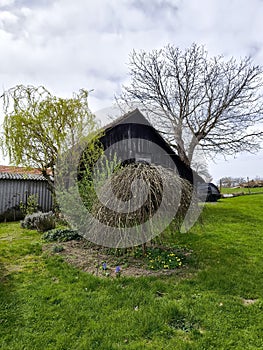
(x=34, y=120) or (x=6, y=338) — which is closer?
(x=6, y=338)

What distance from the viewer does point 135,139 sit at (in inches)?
428

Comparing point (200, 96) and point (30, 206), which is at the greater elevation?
point (200, 96)

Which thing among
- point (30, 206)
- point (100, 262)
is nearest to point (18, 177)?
point (30, 206)

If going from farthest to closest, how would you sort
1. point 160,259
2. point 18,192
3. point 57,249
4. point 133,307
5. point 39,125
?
point 18,192 → point 39,125 → point 57,249 → point 160,259 → point 133,307

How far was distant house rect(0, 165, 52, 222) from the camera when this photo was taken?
9688 millimetres

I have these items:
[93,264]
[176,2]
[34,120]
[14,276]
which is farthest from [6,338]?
[176,2]

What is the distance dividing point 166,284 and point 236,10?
6.87 meters

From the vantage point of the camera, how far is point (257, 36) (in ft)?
25.7

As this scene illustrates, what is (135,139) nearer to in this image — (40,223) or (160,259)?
(40,223)

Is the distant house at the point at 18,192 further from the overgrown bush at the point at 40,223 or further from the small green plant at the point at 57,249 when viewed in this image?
the small green plant at the point at 57,249

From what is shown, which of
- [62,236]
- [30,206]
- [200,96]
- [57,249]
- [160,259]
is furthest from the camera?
[200,96]

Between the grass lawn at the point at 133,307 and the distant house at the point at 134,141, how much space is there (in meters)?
6.65

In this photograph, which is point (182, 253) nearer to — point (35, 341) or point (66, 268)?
point (66, 268)

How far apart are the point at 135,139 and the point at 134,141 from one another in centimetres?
11
